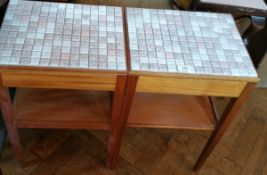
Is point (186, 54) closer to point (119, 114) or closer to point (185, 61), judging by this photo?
point (185, 61)

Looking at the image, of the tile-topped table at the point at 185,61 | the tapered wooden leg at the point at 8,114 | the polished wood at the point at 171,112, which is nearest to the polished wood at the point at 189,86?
the tile-topped table at the point at 185,61

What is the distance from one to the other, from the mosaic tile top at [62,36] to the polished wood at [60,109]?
9.9 inches

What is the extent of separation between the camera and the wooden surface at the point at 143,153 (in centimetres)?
121

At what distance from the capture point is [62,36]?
0.82m

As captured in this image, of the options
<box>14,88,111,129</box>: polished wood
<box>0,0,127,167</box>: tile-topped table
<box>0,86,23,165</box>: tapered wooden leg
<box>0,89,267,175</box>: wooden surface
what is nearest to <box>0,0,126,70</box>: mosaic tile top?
<box>0,0,127,167</box>: tile-topped table

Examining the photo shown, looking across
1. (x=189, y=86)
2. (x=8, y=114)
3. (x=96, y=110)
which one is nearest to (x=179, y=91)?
(x=189, y=86)

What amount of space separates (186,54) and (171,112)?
0.89 ft

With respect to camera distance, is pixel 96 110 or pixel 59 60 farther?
pixel 96 110

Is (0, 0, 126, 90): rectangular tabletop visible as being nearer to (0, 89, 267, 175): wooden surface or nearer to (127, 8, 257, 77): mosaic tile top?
(127, 8, 257, 77): mosaic tile top

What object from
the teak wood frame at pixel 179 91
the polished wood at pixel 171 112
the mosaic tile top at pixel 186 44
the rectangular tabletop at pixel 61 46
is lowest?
the polished wood at pixel 171 112

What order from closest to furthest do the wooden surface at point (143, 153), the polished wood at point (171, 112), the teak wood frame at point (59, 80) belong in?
the teak wood frame at point (59, 80), the polished wood at point (171, 112), the wooden surface at point (143, 153)

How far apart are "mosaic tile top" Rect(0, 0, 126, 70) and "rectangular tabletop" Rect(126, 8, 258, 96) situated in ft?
0.18

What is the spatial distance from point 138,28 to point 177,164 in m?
0.62

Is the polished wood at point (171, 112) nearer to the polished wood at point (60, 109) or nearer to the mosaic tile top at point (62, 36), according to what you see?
the polished wood at point (60, 109)
